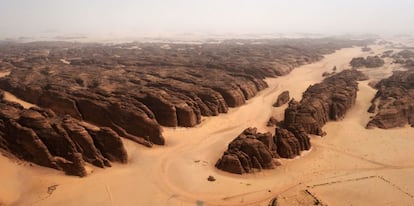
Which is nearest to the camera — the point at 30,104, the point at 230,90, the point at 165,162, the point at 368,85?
the point at 165,162

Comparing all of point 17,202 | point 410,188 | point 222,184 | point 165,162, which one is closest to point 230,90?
point 165,162

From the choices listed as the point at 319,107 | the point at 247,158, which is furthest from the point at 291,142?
the point at 319,107

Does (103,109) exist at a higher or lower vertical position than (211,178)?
higher

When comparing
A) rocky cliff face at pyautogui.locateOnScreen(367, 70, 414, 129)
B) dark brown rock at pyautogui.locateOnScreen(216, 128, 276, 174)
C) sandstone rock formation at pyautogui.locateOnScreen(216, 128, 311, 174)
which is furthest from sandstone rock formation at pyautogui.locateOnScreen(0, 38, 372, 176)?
rocky cliff face at pyautogui.locateOnScreen(367, 70, 414, 129)

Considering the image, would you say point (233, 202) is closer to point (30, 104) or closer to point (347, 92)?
point (347, 92)

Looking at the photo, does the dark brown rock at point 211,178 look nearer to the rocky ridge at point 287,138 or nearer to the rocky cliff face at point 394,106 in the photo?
the rocky ridge at point 287,138

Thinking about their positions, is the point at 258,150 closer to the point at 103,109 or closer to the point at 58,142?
the point at 58,142

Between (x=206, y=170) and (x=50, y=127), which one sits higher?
(x=50, y=127)

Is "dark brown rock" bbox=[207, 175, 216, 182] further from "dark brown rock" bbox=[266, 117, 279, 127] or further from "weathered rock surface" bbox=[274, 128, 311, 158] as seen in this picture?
"dark brown rock" bbox=[266, 117, 279, 127]

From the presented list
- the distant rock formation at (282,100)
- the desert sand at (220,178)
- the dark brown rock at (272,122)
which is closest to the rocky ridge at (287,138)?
the dark brown rock at (272,122)
